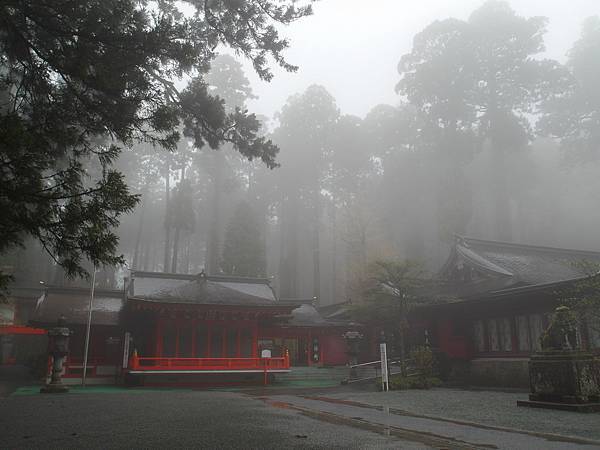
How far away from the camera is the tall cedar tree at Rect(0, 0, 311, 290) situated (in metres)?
4.40

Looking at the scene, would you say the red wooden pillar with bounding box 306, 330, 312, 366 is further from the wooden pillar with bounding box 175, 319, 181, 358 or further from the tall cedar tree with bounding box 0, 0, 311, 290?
the tall cedar tree with bounding box 0, 0, 311, 290

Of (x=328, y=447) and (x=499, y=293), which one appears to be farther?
(x=499, y=293)

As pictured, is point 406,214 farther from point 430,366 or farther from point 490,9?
point 430,366

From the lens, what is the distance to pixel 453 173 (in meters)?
31.7

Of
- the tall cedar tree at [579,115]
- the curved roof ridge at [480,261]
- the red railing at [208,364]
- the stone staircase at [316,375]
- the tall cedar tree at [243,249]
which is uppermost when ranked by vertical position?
the tall cedar tree at [579,115]

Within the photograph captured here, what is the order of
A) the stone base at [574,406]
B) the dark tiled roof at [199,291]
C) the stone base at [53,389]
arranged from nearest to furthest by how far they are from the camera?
the stone base at [574,406], the stone base at [53,389], the dark tiled roof at [199,291]

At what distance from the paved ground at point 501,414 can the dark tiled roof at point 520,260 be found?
23.8 ft

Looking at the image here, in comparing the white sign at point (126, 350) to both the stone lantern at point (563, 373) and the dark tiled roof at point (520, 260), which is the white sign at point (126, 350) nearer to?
the dark tiled roof at point (520, 260)

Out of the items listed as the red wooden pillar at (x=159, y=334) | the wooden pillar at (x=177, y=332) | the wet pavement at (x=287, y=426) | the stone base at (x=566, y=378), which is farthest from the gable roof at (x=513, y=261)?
the red wooden pillar at (x=159, y=334)

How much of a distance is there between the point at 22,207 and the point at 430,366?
15.7 meters

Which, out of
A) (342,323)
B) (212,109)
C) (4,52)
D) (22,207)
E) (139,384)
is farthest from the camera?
(342,323)

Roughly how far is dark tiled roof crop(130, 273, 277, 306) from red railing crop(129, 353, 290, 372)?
236 cm

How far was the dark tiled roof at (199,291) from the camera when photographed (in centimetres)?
1894

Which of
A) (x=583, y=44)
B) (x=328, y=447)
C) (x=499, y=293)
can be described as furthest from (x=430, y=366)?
(x=583, y=44)
